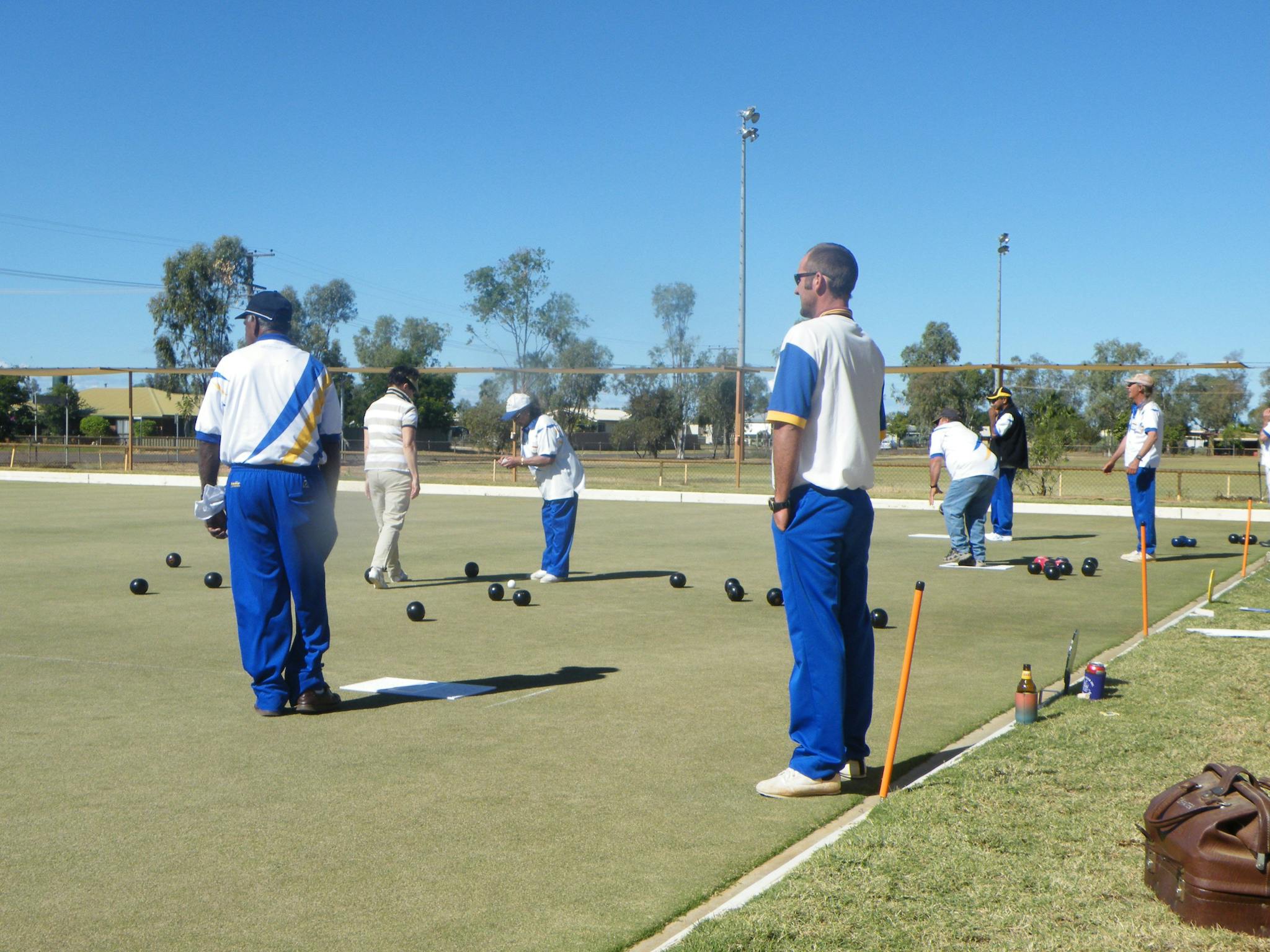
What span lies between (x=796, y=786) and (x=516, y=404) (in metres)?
7.26

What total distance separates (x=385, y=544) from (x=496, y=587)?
1.46 meters

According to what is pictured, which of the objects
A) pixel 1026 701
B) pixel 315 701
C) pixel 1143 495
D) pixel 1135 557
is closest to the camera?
pixel 1026 701

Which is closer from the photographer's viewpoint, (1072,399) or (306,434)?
(306,434)

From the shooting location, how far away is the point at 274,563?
5852 mm

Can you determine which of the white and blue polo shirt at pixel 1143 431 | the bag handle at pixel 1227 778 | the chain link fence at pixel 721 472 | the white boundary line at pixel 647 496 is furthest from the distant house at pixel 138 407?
the bag handle at pixel 1227 778

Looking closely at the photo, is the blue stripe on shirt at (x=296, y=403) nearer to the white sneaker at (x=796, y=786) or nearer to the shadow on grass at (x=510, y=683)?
the shadow on grass at (x=510, y=683)

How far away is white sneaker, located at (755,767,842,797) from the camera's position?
4598 mm

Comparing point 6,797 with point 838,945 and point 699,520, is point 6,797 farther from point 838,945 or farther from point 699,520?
point 699,520

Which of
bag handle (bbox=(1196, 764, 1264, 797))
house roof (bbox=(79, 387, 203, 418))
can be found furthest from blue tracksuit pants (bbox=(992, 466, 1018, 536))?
house roof (bbox=(79, 387, 203, 418))

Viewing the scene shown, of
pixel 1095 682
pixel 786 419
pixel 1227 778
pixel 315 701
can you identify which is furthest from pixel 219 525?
pixel 1227 778

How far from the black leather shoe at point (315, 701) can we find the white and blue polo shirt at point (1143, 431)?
A: 950cm

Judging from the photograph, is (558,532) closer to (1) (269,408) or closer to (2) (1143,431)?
(1) (269,408)

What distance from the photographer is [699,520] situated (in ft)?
65.2

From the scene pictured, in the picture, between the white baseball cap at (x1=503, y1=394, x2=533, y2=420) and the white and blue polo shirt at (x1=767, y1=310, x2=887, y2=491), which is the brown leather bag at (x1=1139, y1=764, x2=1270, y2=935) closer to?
the white and blue polo shirt at (x1=767, y1=310, x2=887, y2=491)
